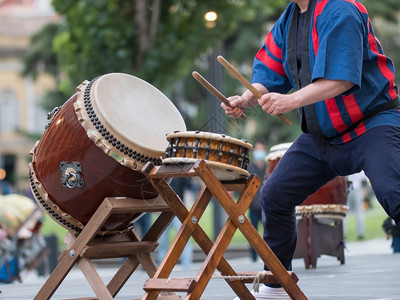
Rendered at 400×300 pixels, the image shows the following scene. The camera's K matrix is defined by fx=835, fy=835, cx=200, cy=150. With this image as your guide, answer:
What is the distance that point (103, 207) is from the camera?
408cm

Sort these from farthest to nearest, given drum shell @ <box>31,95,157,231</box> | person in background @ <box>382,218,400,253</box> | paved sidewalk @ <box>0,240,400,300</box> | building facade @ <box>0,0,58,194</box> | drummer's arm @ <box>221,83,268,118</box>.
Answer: building facade @ <box>0,0,58,194</box>, person in background @ <box>382,218,400,253</box>, paved sidewalk @ <box>0,240,400,300</box>, drum shell @ <box>31,95,157,231</box>, drummer's arm @ <box>221,83,268,118</box>

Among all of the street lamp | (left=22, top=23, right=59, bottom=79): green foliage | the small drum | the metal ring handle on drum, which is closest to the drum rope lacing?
the small drum

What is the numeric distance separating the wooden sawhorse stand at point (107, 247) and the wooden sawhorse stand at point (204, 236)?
40cm

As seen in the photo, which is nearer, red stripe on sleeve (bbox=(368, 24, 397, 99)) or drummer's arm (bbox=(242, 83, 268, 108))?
red stripe on sleeve (bbox=(368, 24, 397, 99))

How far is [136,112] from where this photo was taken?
4258 mm

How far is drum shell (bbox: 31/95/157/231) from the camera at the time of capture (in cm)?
414

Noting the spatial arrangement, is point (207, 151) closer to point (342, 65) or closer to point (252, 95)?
point (252, 95)

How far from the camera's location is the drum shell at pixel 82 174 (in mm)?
4145

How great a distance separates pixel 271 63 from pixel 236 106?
0.92 feet

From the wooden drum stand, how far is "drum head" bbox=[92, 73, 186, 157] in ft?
0.87

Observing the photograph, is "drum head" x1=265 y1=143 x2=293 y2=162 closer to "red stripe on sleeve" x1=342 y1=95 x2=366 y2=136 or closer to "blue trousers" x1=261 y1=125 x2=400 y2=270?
"blue trousers" x1=261 y1=125 x2=400 y2=270

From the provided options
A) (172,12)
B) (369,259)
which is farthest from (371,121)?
(172,12)

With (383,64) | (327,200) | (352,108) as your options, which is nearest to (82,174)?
(352,108)

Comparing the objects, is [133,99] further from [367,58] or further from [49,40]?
[49,40]
